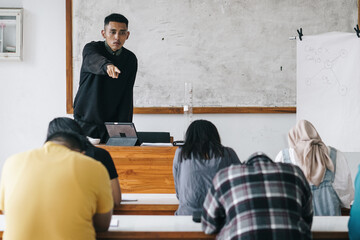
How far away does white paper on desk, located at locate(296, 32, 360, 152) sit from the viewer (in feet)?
13.8

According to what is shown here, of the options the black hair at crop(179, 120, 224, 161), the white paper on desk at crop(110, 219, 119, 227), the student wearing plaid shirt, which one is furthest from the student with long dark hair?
the student wearing plaid shirt

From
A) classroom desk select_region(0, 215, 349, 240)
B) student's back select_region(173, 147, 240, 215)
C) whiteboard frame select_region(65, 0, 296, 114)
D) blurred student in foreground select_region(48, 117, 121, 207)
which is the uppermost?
whiteboard frame select_region(65, 0, 296, 114)

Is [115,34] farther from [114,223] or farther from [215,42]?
[114,223]

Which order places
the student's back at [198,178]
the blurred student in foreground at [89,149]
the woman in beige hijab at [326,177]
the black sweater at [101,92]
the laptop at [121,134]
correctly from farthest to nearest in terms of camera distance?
the black sweater at [101,92], the laptop at [121,134], the woman in beige hijab at [326,177], the student's back at [198,178], the blurred student in foreground at [89,149]

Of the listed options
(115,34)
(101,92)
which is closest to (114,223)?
(101,92)

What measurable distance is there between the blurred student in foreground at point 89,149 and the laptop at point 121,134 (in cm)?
93

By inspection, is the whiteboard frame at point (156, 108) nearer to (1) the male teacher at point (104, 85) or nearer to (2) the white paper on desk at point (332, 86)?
(2) the white paper on desk at point (332, 86)

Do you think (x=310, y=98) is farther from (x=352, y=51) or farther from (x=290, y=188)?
(x=290, y=188)

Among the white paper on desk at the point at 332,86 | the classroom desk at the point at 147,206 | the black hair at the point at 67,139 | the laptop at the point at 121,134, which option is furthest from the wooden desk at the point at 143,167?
the white paper on desk at the point at 332,86

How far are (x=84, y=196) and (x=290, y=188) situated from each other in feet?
2.58

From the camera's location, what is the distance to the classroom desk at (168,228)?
182 cm

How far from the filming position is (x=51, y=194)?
159 centimetres

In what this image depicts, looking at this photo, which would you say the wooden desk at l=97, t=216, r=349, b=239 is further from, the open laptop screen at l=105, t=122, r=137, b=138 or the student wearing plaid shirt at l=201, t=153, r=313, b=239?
the open laptop screen at l=105, t=122, r=137, b=138

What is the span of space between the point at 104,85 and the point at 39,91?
1.48m
